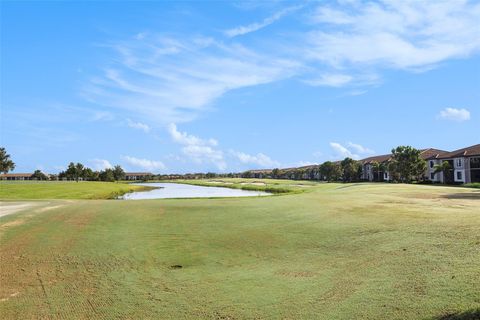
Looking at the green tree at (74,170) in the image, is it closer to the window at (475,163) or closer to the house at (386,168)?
the house at (386,168)

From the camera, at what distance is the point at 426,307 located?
977 cm

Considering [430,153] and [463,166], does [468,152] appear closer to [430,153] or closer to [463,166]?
[463,166]

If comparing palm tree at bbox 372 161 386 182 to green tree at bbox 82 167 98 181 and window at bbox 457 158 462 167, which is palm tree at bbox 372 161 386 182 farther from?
green tree at bbox 82 167 98 181

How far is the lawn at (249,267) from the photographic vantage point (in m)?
10.8

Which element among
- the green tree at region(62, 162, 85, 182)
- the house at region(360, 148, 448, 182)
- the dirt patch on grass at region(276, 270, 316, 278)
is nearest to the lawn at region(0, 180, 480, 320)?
the dirt patch on grass at region(276, 270, 316, 278)

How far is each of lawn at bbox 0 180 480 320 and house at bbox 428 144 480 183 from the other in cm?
6569

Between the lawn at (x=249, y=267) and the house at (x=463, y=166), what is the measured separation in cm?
6569

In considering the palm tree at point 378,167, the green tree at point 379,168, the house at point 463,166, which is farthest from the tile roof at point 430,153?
the palm tree at point 378,167

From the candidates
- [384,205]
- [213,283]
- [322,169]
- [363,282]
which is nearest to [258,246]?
[213,283]

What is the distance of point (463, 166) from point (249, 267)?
8044 cm

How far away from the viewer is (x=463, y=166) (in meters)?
82.1

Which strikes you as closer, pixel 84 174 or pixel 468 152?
pixel 468 152

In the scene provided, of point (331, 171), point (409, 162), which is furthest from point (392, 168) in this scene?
point (331, 171)

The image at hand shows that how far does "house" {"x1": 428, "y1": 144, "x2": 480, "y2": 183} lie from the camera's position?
262ft
